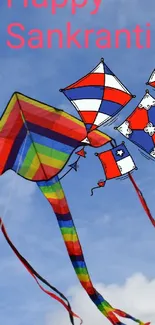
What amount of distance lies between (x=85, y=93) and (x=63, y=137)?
1.03m

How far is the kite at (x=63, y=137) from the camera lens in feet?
40.9

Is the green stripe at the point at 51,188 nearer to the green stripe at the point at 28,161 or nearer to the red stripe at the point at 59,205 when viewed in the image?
the red stripe at the point at 59,205

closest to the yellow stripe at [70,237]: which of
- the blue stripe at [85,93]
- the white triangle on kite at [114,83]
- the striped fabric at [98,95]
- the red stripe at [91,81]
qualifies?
the striped fabric at [98,95]

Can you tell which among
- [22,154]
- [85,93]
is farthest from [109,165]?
[22,154]

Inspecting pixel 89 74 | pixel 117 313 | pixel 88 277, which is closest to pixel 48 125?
pixel 89 74

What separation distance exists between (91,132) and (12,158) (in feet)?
5.74

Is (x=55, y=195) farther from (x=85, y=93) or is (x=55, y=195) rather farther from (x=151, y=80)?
(x=151, y=80)

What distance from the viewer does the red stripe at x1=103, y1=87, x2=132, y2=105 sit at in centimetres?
1250

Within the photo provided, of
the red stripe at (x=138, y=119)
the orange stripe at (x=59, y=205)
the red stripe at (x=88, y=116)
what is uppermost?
the red stripe at (x=88, y=116)

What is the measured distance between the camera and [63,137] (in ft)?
41.7

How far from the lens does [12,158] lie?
12805 mm

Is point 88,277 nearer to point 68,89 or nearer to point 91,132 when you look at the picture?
point 91,132

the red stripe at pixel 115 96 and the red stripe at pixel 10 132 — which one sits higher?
the red stripe at pixel 115 96

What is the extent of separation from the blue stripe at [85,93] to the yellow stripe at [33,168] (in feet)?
4.89
